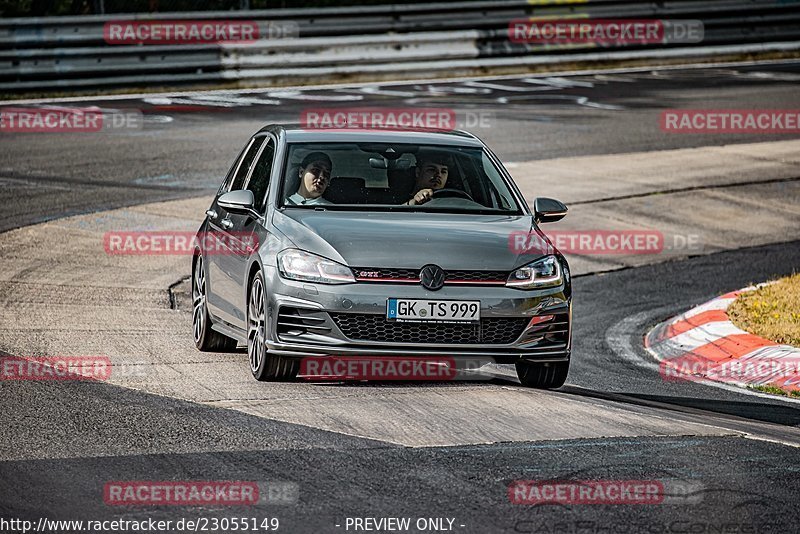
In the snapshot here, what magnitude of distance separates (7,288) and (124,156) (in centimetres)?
754

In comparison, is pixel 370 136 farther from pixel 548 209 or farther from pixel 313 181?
pixel 548 209

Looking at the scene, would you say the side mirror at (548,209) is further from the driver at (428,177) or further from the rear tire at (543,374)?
the rear tire at (543,374)

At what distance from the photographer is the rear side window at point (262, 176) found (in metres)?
9.41

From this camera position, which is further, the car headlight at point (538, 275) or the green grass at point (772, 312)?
the green grass at point (772, 312)

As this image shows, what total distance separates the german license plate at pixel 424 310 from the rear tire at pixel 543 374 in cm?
81

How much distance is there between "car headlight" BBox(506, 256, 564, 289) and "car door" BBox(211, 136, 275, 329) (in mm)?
1624

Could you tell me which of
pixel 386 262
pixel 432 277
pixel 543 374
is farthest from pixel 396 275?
pixel 543 374

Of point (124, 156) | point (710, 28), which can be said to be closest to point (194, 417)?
point (124, 156)

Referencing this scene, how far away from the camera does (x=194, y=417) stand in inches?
303

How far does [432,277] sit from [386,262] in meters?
0.27

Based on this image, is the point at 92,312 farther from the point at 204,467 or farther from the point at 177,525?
the point at 177,525

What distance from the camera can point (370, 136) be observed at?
971cm

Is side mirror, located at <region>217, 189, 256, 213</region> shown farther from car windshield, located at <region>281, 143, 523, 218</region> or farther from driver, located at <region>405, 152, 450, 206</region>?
driver, located at <region>405, 152, 450, 206</region>

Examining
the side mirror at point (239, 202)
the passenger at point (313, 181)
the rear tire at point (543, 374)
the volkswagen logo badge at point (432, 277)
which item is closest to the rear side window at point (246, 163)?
the passenger at point (313, 181)
